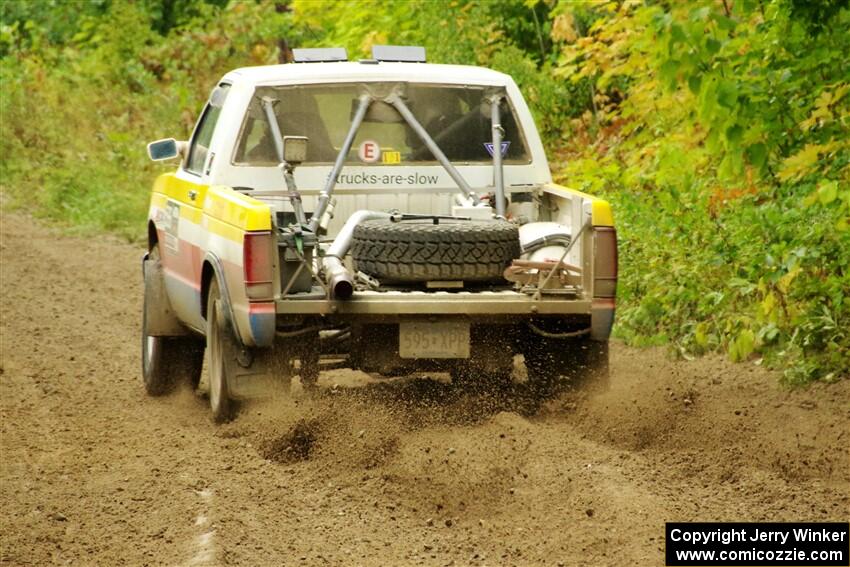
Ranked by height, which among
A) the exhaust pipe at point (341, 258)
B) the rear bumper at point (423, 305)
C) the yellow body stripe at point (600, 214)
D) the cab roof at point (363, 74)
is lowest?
the rear bumper at point (423, 305)

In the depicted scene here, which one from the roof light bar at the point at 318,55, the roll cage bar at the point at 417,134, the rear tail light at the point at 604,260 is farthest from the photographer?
the roof light bar at the point at 318,55

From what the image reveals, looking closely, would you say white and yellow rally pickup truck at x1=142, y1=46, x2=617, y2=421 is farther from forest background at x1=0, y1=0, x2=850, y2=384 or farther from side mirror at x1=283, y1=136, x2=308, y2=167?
forest background at x1=0, y1=0, x2=850, y2=384

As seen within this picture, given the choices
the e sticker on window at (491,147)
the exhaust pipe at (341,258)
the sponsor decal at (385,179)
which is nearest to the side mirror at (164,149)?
the sponsor decal at (385,179)

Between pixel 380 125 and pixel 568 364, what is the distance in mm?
1812

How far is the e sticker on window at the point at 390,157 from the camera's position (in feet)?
29.4

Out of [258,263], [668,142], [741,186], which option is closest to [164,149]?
[258,263]

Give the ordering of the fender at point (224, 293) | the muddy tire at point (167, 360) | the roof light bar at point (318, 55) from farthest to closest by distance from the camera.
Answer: the muddy tire at point (167, 360) < the roof light bar at point (318, 55) < the fender at point (224, 293)

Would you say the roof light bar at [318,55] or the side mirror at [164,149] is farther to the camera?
the side mirror at [164,149]

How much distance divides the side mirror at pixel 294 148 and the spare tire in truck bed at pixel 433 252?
2.22 feet

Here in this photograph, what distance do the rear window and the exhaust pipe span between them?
1.95 feet

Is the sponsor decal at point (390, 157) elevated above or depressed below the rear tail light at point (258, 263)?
above

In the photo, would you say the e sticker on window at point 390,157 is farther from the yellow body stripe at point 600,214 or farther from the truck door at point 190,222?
→ the yellow body stripe at point 600,214

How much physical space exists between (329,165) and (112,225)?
10.2m

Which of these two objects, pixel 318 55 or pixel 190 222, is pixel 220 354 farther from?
pixel 318 55
